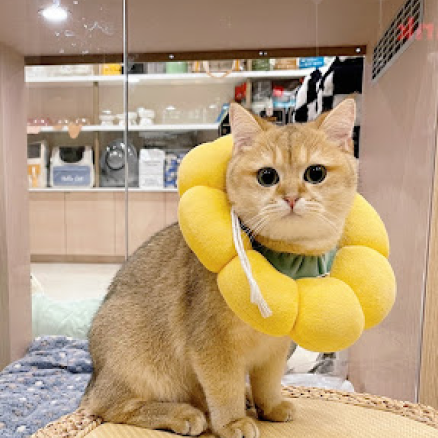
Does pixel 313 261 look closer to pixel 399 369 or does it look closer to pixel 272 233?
pixel 272 233

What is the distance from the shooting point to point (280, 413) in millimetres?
924

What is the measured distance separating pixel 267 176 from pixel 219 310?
0.24 meters

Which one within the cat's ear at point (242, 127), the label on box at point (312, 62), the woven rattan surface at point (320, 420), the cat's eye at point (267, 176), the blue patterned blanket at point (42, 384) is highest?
the label on box at point (312, 62)

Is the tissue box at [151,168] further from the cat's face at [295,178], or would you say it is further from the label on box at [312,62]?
the cat's face at [295,178]

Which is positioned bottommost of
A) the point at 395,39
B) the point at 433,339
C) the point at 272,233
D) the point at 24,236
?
the point at 433,339

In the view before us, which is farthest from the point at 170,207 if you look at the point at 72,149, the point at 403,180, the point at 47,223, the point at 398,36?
the point at 398,36

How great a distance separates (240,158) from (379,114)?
698mm

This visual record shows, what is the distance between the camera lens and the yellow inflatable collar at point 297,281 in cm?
67

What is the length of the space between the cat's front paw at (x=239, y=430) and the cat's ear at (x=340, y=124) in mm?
502

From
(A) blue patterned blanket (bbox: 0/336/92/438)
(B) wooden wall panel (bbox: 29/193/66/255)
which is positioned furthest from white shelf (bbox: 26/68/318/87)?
(A) blue patterned blanket (bbox: 0/336/92/438)

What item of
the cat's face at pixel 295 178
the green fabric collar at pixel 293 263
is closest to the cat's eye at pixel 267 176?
the cat's face at pixel 295 178

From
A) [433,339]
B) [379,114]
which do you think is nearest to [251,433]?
[433,339]

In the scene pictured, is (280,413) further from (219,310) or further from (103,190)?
(103,190)

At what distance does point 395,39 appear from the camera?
1.21 meters
